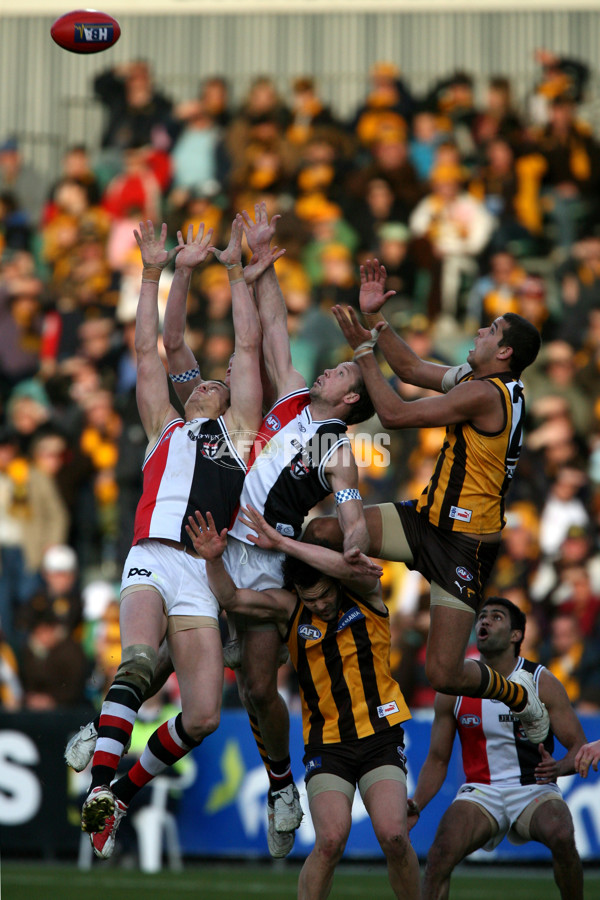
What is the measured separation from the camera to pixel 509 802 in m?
8.46

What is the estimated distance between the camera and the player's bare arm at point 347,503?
7.37 m

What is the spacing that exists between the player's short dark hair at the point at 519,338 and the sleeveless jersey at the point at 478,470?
149mm

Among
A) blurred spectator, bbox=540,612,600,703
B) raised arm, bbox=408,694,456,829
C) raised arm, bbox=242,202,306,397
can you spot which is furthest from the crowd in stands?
raised arm, bbox=242,202,306,397

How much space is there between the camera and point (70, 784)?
1175cm

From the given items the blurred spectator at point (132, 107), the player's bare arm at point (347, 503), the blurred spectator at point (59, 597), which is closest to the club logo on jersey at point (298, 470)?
the player's bare arm at point (347, 503)

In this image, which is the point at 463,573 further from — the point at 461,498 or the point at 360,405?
the point at 360,405

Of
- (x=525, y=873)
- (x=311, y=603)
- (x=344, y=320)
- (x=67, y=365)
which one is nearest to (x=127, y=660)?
(x=311, y=603)

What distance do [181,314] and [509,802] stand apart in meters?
3.76

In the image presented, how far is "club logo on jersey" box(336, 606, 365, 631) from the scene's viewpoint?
7.79m

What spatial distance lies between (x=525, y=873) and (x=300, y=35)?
41.0 feet

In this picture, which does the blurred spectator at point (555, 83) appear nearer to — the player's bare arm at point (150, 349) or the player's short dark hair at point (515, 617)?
the player's short dark hair at point (515, 617)

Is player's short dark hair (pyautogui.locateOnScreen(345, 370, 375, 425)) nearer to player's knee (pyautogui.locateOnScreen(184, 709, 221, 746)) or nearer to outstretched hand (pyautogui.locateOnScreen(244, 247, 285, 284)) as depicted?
outstretched hand (pyautogui.locateOnScreen(244, 247, 285, 284))

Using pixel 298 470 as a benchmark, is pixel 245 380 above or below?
above

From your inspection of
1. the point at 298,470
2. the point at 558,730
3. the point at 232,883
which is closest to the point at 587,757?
the point at 558,730
